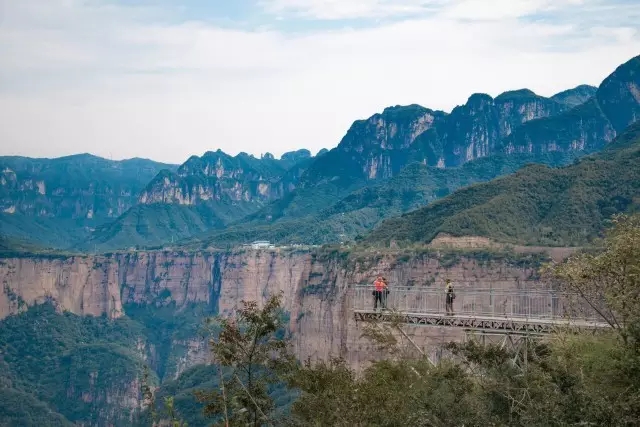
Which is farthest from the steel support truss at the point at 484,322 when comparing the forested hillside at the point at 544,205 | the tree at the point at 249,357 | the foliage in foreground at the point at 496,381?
the forested hillside at the point at 544,205

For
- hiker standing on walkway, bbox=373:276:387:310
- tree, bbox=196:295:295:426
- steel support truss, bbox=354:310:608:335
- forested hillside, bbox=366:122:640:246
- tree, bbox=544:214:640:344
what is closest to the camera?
tree, bbox=544:214:640:344

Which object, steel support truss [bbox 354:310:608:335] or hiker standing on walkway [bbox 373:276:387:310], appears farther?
hiker standing on walkway [bbox 373:276:387:310]

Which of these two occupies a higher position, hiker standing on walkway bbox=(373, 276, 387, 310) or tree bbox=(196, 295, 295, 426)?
hiker standing on walkway bbox=(373, 276, 387, 310)

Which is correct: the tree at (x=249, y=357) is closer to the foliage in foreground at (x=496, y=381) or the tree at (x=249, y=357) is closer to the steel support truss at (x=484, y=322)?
the foliage in foreground at (x=496, y=381)

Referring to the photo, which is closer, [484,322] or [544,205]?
[484,322]

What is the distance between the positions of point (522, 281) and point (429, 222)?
5336 cm

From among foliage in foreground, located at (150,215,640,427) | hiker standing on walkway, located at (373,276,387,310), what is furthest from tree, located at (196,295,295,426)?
hiker standing on walkway, located at (373,276,387,310)

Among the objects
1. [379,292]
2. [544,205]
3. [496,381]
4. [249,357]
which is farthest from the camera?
[544,205]

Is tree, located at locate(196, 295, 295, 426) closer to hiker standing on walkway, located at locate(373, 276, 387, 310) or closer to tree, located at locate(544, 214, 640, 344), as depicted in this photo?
hiker standing on walkway, located at locate(373, 276, 387, 310)

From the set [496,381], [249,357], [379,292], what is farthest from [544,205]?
[249,357]

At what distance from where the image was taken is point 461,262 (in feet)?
411

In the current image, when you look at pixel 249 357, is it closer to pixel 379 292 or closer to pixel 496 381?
pixel 496 381

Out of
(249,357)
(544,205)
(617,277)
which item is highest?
(544,205)

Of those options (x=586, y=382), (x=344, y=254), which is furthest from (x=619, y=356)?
(x=344, y=254)
